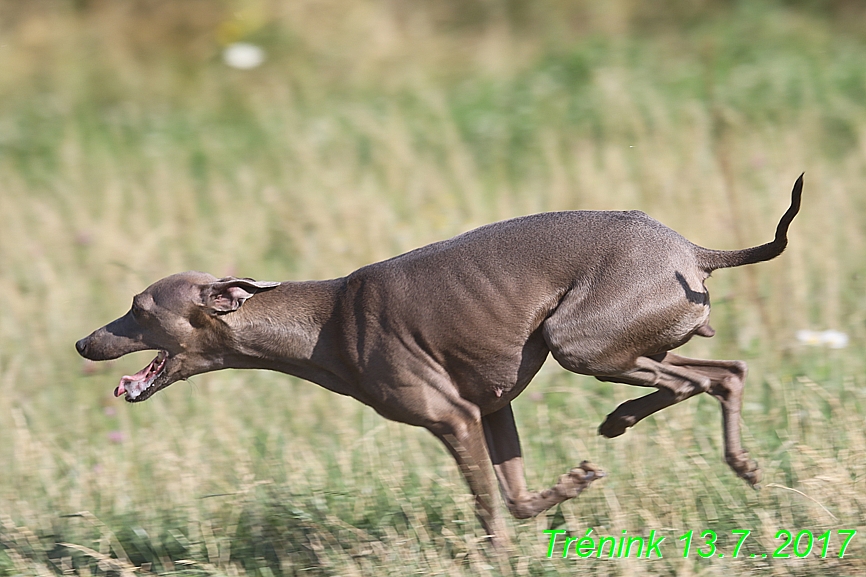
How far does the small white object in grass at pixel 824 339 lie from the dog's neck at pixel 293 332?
282 centimetres

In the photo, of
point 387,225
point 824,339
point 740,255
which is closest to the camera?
point 740,255

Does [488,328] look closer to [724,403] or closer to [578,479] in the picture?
[578,479]

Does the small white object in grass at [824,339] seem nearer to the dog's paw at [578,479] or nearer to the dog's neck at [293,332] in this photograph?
the dog's paw at [578,479]

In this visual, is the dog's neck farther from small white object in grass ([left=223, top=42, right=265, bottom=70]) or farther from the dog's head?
small white object in grass ([left=223, top=42, right=265, bottom=70])

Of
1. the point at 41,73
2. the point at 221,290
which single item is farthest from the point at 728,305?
the point at 41,73

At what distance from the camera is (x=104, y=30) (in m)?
11.4

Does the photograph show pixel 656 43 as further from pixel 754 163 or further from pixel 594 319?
pixel 594 319

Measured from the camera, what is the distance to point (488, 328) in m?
4.27

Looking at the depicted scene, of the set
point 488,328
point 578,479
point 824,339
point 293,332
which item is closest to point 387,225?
point 824,339

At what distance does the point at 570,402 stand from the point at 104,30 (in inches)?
303

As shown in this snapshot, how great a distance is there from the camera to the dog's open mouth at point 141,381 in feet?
14.9

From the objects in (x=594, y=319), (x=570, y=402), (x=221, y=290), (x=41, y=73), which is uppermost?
(x=41, y=73)

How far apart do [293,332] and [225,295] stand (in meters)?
0.32

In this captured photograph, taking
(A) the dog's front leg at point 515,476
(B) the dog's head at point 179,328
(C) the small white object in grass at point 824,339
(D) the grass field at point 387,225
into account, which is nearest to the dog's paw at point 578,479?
(A) the dog's front leg at point 515,476
